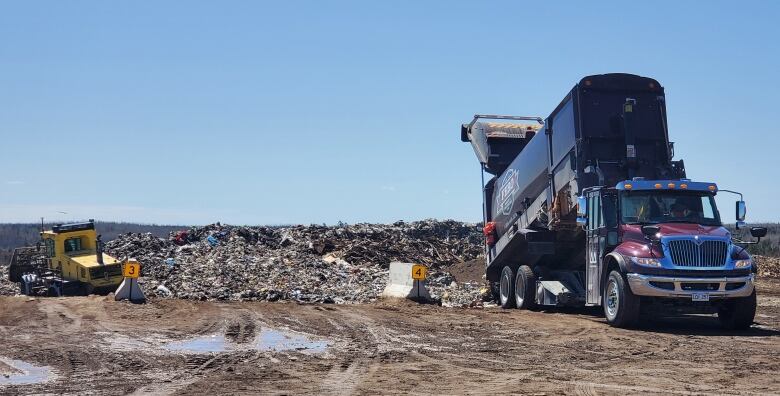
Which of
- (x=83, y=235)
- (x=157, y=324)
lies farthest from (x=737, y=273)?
(x=83, y=235)

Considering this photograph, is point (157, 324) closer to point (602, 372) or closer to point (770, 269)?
point (602, 372)

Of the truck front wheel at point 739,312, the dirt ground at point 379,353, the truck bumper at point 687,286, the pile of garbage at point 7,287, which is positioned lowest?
the pile of garbage at point 7,287

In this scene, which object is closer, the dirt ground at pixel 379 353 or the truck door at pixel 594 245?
the dirt ground at pixel 379 353

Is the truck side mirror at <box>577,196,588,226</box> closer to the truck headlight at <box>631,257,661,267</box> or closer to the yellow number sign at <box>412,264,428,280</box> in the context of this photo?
the truck headlight at <box>631,257,661,267</box>

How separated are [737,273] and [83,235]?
22.9 meters

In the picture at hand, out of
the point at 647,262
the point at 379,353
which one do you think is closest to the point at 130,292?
the point at 379,353

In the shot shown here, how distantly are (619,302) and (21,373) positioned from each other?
1007cm

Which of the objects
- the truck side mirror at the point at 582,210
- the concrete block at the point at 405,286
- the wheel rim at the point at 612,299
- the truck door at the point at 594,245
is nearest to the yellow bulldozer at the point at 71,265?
the concrete block at the point at 405,286

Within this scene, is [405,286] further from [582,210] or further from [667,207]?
[667,207]

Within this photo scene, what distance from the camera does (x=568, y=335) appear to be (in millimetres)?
15391

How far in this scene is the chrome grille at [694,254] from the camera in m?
15.5

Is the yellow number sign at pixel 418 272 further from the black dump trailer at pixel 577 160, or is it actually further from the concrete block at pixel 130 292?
the concrete block at pixel 130 292

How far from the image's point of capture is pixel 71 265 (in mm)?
29844

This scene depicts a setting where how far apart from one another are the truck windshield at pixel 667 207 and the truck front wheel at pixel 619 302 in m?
1.19
